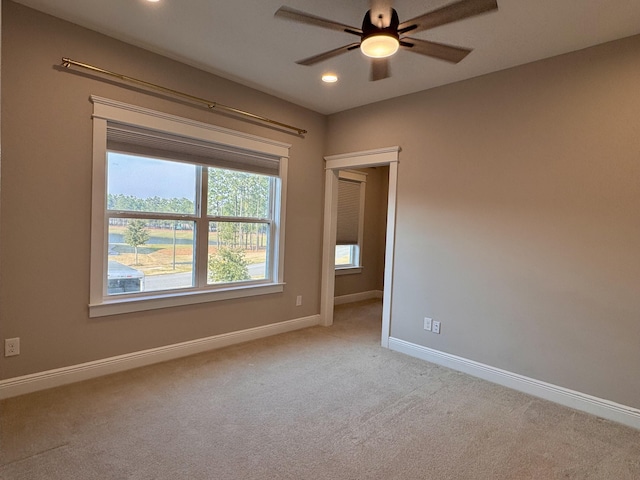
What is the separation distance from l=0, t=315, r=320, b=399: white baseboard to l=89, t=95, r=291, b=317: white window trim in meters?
0.39

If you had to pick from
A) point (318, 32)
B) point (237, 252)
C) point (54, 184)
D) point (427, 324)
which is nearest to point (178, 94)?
point (54, 184)

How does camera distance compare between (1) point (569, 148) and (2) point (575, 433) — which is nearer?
(2) point (575, 433)

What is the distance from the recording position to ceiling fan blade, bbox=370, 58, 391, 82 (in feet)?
7.62

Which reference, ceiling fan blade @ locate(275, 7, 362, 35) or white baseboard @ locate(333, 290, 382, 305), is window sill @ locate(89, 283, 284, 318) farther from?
ceiling fan blade @ locate(275, 7, 362, 35)

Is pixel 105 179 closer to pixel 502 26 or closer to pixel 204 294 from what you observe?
pixel 204 294

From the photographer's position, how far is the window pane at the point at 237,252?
3.71m

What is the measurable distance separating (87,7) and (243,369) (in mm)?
2953

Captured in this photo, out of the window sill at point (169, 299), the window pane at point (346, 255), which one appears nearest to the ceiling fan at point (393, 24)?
the window sill at point (169, 299)

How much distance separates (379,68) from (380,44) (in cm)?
44

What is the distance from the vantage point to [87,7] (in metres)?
2.46

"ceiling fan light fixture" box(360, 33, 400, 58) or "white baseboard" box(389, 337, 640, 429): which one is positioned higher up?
"ceiling fan light fixture" box(360, 33, 400, 58)

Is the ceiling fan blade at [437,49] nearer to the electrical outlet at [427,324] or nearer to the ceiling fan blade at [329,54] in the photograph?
the ceiling fan blade at [329,54]

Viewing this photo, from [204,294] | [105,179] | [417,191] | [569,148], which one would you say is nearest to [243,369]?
[204,294]

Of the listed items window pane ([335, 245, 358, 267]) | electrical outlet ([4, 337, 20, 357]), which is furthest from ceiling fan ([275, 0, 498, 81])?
window pane ([335, 245, 358, 267])
